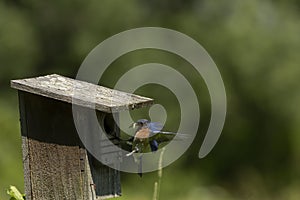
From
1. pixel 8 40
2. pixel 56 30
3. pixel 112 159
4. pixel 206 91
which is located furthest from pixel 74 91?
pixel 56 30

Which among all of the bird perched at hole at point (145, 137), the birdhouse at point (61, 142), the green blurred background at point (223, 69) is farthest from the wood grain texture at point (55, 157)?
the green blurred background at point (223, 69)

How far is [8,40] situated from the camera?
10750 mm

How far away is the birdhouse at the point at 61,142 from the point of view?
2.80 m

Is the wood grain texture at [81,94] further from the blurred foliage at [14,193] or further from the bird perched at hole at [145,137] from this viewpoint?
the blurred foliage at [14,193]

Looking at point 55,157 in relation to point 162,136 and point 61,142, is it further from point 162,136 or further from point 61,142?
point 162,136

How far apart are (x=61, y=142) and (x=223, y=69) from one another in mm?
7687

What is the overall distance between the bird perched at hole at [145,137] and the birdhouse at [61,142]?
0.08 metres

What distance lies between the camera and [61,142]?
2838 mm

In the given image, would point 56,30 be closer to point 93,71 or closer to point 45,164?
point 93,71

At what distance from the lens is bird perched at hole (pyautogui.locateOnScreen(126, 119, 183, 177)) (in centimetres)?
275

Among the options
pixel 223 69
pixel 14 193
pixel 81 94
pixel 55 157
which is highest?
pixel 223 69

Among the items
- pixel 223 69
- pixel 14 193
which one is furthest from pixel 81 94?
pixel 223 69

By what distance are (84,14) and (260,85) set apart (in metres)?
2.80

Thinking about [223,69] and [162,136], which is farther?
[223,69]
